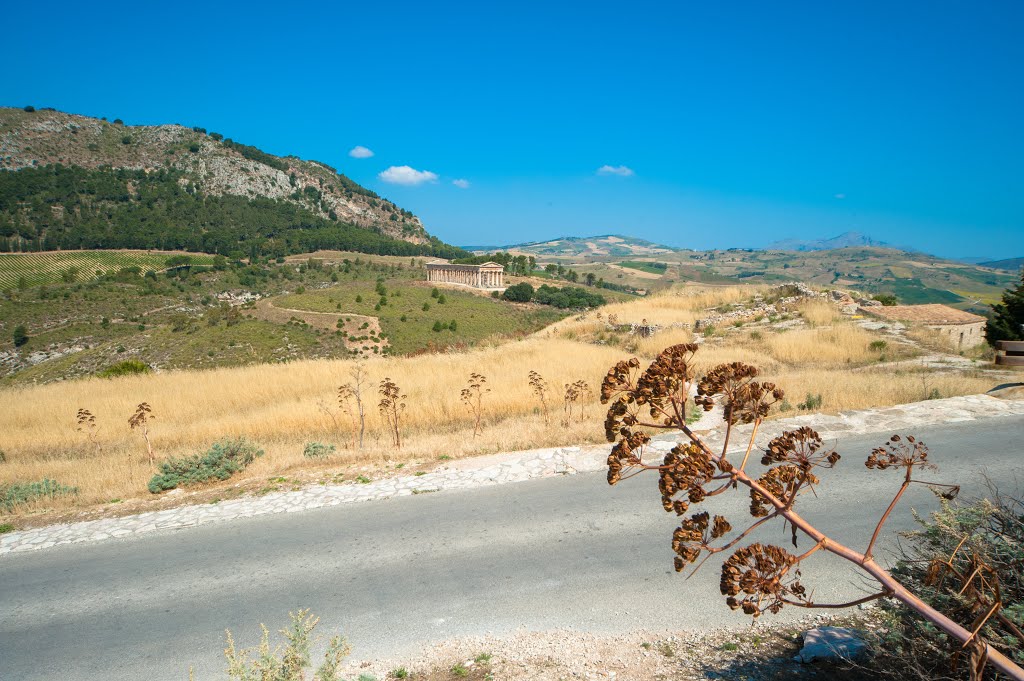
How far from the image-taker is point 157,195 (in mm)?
116562

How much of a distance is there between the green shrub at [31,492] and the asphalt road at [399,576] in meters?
2.46

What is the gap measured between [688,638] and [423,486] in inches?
162

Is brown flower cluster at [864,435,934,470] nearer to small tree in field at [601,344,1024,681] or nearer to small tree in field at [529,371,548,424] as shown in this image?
small tree in field at [601,344,1024,681]

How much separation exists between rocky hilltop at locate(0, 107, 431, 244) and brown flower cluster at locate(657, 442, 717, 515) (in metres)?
150

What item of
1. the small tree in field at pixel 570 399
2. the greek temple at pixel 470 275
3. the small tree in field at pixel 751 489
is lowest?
the small tree in field at pixel 570 399

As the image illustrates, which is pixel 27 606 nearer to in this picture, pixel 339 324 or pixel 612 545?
pixel 612 545

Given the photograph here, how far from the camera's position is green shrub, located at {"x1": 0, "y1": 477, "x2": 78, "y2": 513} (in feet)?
25.5

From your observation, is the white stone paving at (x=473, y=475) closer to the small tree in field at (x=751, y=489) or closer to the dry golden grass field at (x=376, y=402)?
the dry golden grass field at (x=376, y=402)

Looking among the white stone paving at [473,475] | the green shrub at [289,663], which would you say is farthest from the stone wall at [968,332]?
the green shrub at [289,663]

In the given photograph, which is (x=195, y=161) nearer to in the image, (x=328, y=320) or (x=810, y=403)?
(x=328, y=320)

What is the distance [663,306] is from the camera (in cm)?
3034

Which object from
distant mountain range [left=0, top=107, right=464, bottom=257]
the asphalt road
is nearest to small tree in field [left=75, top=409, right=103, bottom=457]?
the asphalt road

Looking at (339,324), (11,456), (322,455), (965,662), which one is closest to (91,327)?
(339,324)

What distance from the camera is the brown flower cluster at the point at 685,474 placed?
6.04 ft
